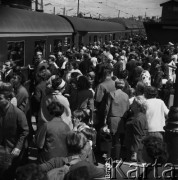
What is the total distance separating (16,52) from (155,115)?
694 cm

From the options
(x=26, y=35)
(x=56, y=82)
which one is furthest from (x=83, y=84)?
(x=26, y=35)

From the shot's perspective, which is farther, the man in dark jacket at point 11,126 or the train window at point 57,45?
the train window at point 57,45

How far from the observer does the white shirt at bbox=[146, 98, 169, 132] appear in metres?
5.38

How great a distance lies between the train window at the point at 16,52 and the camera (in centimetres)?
1067

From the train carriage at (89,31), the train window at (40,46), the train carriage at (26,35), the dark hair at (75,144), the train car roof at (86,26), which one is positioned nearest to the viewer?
the dark hair at (75,144)

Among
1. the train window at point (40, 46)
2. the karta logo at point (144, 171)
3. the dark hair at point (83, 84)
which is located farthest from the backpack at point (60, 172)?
the train window at point (40, 46)

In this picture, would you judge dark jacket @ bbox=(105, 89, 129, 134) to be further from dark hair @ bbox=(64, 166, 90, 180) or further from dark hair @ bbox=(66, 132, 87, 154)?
dark hair @ bbox=(64, 166, 90, 180)

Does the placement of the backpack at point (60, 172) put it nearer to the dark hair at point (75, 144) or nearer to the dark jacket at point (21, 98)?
the dark hair at point (75, 144)

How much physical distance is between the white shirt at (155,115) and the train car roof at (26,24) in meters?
6.17

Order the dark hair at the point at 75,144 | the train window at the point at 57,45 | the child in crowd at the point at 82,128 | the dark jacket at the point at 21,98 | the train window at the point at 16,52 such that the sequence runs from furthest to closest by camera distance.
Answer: the train window at the point at 57,45 < the train window at the point at 16,52 < the dark jacket at the point at 21,98 < the child in crowd at the point at 82,128 < the dark hair at the point at 75,144

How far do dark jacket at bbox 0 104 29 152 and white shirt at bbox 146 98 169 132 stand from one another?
6.42ft

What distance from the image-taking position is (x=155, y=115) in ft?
17.9

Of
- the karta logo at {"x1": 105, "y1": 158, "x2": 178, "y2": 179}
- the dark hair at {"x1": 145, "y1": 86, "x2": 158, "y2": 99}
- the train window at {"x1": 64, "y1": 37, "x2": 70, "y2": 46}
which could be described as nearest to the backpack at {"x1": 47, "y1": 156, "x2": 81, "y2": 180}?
the karta logo at {"x1": 105, "y1": 158, "x2": 178, "y2": 179}

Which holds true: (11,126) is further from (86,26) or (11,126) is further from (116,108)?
(86,26)
